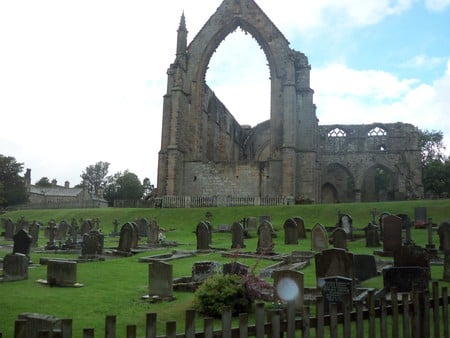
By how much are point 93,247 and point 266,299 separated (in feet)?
27.3

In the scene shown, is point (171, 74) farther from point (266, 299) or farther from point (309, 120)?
point (266, 299)

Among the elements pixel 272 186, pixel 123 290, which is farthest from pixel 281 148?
pixel 123 290

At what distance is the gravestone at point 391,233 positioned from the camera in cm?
1416

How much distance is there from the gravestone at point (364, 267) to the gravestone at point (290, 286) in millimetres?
Answer: 3445

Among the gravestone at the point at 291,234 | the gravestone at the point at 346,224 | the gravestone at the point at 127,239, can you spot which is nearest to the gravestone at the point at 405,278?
the gravestone at the point at 127,239

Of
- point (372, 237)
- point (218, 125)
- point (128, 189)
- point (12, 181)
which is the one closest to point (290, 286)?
point (372, 237)

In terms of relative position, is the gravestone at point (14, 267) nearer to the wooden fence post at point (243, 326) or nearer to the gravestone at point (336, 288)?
the gravestone at point (336, 288)

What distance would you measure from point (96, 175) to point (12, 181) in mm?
36447

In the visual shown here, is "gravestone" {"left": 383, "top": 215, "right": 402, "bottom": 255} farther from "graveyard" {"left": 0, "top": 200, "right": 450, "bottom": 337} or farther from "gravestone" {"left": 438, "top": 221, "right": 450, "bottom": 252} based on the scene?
"gravestone" {"left": 438, "top": 221, "right": 450, "bottom": 252}

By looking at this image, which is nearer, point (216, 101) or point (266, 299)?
point (266, 299)

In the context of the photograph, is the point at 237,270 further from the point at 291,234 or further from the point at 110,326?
the point at 291,234

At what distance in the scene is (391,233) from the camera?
47.2 ft

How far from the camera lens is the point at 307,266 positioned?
40.3 feet

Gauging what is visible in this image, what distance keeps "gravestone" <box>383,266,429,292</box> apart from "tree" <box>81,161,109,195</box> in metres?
91.5
